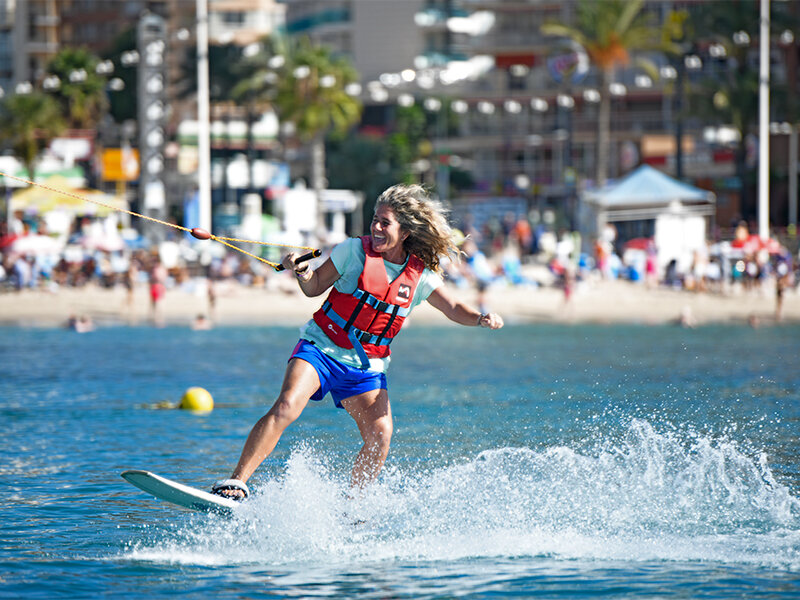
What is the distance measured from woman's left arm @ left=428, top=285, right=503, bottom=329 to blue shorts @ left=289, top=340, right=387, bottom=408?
0.53 m

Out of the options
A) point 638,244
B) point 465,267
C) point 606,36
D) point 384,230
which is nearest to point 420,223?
point 384,230

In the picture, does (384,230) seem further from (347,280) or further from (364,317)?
(364,317)

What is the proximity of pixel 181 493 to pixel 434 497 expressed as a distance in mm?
2040

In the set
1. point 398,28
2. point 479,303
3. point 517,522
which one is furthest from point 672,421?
point 398,28

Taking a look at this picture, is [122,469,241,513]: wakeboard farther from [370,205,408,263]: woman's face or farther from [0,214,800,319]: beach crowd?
[0,214,800,319]: beach crowd

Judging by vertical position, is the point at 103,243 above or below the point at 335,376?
above

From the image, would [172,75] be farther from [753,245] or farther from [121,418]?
[121,418]

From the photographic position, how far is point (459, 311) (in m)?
6.96

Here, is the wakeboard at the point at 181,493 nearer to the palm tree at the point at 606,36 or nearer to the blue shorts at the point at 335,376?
the blue shorts at the point at 335,376

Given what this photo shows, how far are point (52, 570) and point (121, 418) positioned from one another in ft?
21.5

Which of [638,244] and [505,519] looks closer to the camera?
[505,519]

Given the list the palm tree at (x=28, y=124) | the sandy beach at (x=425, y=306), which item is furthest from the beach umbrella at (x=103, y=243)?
the palm tree at (x=28, y=124)

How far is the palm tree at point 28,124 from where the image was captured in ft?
196

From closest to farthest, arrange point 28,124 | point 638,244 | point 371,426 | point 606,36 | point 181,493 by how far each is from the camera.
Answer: point 181,493 < point 371,426 < point 638,244 < point 606,36 < point 28,124
